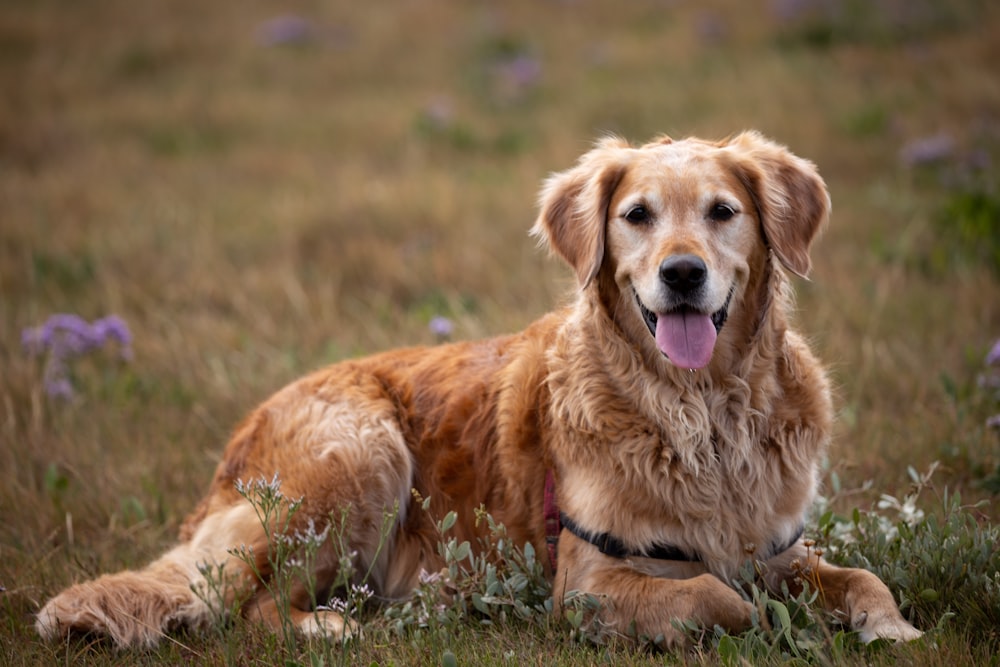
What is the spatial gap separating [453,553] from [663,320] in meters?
0.87

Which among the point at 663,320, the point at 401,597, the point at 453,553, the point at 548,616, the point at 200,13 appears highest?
the point at 200,13

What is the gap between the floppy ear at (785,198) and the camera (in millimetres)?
2955

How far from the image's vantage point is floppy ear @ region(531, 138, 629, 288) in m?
3.02

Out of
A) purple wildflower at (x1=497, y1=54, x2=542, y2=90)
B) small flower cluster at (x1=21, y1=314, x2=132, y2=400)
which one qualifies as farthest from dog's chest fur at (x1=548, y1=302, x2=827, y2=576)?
purple wildflower at (x1=497, y1=54, x2=542, y2=90)

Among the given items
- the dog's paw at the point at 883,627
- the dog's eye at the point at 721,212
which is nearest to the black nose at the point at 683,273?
the dog's eye at the point at 721,212

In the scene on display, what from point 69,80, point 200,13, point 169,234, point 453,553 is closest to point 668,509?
point 453,553

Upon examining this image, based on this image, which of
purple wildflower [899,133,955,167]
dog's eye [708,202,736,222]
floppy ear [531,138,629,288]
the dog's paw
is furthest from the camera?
purple wildflower [899,133,955,167]

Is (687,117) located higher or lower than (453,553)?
higher

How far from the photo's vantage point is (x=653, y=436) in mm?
2947

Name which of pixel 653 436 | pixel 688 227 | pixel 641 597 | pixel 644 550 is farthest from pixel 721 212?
pixel 641 597

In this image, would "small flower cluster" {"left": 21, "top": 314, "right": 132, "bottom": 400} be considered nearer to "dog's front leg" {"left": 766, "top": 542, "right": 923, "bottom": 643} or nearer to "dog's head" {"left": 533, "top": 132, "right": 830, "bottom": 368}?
"dog's head" {"left": 533, "top": 132, "right": 830, "bottom": 368}

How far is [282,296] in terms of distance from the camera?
6301mm

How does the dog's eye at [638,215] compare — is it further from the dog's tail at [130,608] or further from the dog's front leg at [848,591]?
the dog's tail at [130,608]

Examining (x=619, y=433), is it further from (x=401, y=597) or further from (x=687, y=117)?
(x=687, y=117)
